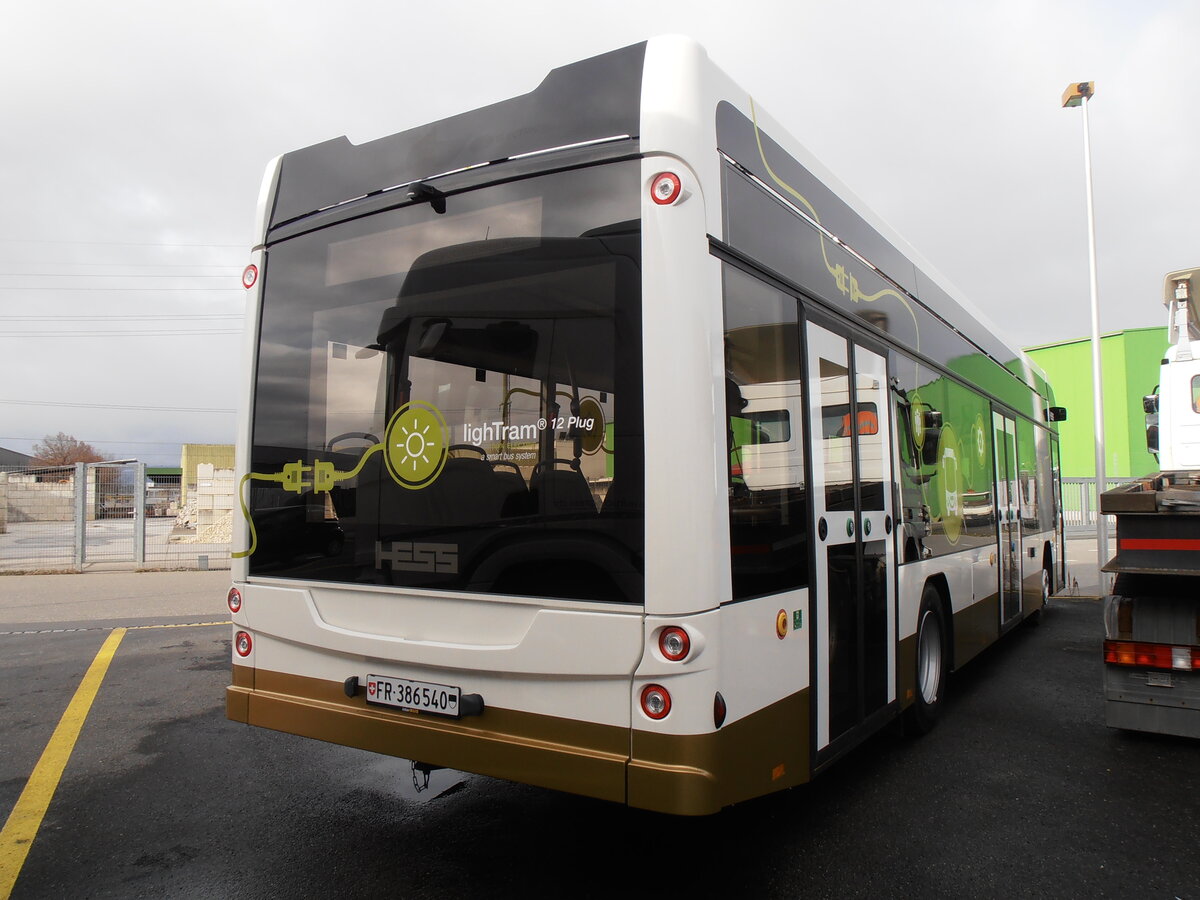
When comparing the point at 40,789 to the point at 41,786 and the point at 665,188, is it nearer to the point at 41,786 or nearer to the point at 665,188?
the point at 41,786

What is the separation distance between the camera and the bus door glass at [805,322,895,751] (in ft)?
12.5

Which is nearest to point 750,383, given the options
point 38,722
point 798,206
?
point 798,206

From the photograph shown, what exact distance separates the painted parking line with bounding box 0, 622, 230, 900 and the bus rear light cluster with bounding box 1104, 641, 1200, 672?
20.3 feet

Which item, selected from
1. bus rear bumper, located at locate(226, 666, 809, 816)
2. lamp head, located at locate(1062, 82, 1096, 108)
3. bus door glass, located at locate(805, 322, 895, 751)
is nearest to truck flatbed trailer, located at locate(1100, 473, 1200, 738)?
bus door glass, located at locate(805, 322, 895, 751)

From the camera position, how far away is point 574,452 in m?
3.07

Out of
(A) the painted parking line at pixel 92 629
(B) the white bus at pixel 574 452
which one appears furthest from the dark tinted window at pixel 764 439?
(A) the painted parking line at pixel 92 629

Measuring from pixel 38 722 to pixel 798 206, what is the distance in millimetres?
6271

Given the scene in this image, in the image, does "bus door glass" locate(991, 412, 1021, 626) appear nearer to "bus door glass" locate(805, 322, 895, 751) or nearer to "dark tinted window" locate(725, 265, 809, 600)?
"bus door glass" locate(805, 322, 895, 751)

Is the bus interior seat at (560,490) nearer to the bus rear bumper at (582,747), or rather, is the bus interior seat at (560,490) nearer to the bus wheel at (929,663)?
the bus rear bumper at (582,747)

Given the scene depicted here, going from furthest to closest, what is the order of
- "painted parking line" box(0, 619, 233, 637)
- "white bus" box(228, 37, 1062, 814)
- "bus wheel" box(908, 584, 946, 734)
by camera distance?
1. "painted parking line" box(0, 619, 233, 637)
2. "bus wheel" box(908, 584, 946, 734)
3. "white bus" box(228, 37, 1062, 814)

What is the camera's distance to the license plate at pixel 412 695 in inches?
128

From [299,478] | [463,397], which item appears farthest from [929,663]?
[299,478]

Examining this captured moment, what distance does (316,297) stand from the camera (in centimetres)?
396

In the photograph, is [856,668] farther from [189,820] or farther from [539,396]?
[189,820]
